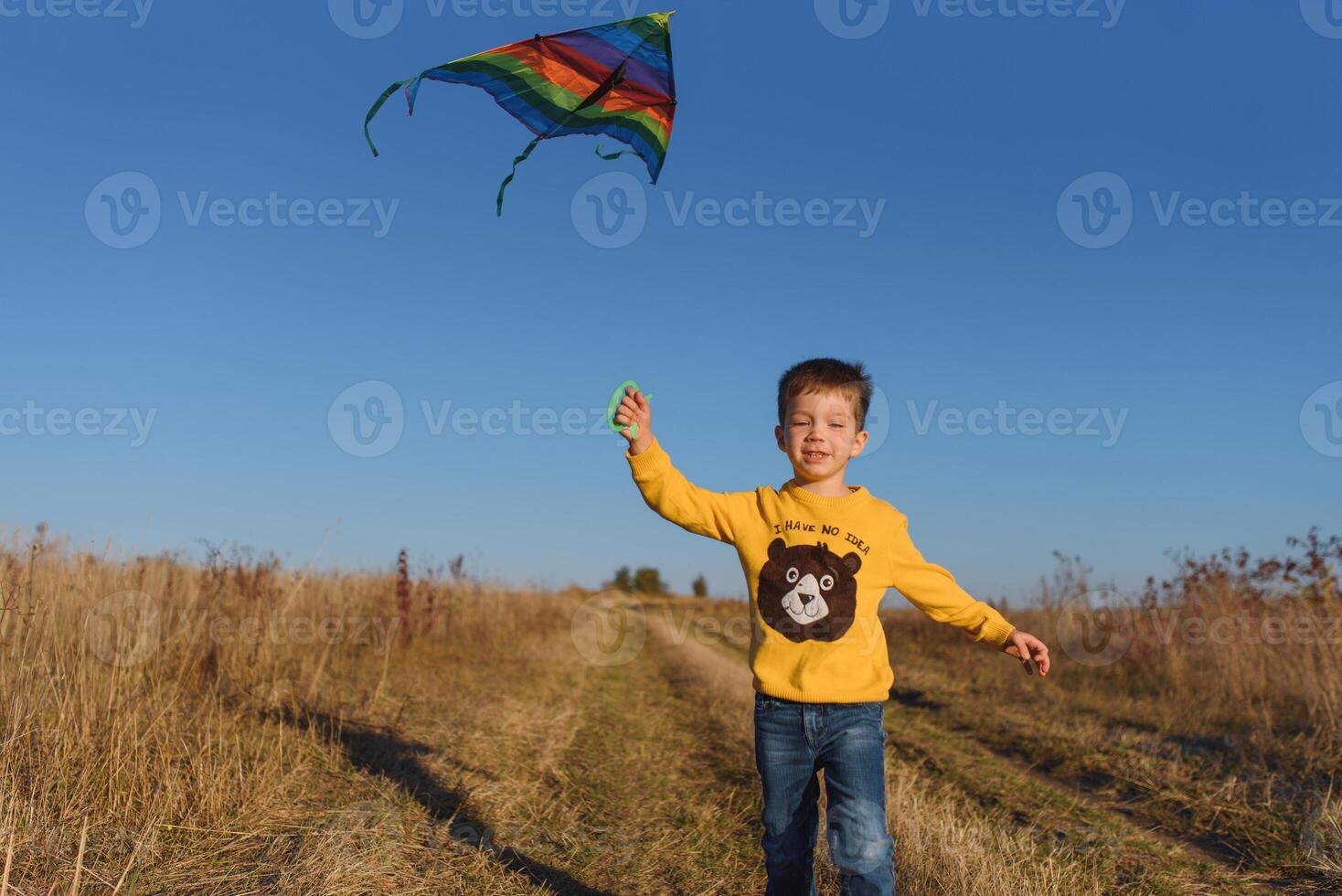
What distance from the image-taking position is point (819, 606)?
121 inches

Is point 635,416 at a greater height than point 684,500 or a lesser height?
greater

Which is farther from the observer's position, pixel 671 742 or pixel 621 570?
pixel 621 570

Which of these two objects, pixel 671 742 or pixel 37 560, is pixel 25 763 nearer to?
pixel 37 560

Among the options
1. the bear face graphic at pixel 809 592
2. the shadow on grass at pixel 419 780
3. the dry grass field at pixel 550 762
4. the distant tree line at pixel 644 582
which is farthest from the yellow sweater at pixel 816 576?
the distant tree line at pixel 644 582

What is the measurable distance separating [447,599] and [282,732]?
9.32 m

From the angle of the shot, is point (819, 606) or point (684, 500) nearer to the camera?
point (819, 606)

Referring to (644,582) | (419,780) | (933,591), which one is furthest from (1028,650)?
(644,582)

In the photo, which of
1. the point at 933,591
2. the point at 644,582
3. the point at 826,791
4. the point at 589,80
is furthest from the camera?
the point at 644,582

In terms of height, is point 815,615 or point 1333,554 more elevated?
point 1333,554

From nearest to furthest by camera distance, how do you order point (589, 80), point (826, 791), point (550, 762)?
point (826, 791), point (589, 80), point (550, 762)

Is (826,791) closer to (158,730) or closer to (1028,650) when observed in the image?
(1028,650)

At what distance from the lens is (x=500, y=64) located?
13.0 feet

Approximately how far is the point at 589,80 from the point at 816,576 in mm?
2633

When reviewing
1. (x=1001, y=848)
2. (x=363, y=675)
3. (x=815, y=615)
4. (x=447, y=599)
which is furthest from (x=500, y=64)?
(x=447, y=599)
